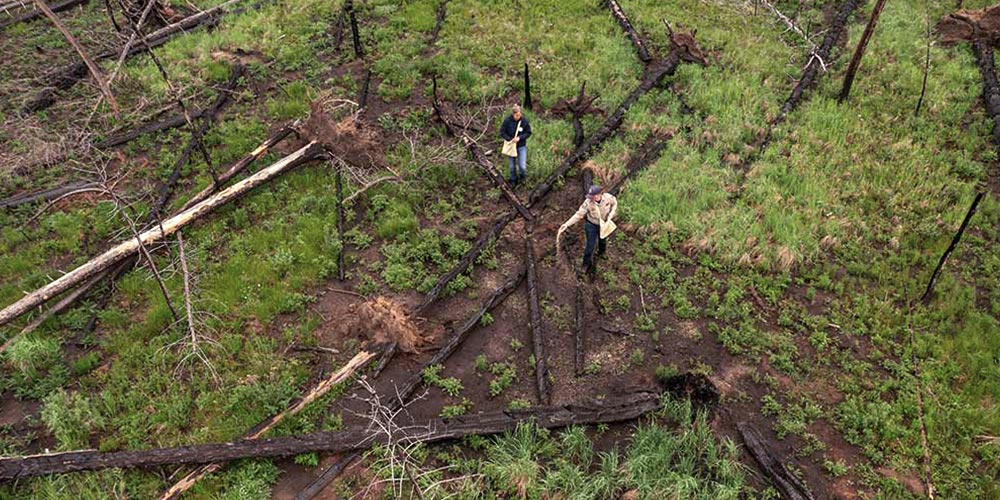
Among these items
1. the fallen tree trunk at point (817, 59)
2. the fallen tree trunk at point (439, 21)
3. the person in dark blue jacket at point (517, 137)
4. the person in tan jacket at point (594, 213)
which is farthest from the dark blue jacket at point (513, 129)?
the fallen tree trunk at point (439, 21)

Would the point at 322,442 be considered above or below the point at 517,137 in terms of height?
below

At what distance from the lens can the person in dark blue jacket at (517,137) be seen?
1249 cm

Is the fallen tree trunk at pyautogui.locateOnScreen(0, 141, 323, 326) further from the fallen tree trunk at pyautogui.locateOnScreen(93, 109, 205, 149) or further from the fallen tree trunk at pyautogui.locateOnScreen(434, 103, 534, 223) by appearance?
the fallen tree trunk at pyautogui.locateOnScreen(434, 103, 534, 223)

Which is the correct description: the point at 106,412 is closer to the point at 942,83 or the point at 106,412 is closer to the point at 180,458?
the point at 180,458

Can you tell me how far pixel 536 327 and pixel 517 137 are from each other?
4.09 meters

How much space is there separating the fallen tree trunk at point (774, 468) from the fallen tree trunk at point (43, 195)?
12.6 m

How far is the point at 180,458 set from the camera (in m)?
8.45

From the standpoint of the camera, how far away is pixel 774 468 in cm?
852

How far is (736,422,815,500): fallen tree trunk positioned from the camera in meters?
8.20

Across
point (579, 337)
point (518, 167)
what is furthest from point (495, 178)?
point (579, 337)

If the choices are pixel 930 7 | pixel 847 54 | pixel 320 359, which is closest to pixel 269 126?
pixel 320 359

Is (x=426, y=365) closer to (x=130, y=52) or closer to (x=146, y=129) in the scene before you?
(x=146, y=129)

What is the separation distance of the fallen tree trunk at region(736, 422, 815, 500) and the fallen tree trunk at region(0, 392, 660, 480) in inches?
51.3

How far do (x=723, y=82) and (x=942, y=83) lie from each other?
518 centimetres
